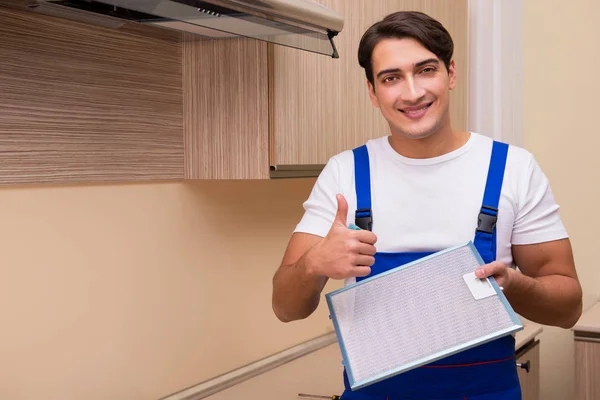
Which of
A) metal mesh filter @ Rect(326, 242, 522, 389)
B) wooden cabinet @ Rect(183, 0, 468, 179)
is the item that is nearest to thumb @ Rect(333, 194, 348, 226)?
metal mesh filter @ Rect(326, 242, 522, 389)

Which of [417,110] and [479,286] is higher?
[417,110]

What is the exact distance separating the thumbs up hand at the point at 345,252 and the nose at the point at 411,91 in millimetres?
267

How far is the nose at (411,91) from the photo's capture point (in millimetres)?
1355

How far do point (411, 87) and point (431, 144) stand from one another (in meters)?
0.12

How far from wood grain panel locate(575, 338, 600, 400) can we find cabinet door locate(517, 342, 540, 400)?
0.49 feet

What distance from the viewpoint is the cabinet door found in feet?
7.93

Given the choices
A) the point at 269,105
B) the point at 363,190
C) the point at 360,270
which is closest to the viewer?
the point at 360,270

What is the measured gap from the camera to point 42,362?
1.53m

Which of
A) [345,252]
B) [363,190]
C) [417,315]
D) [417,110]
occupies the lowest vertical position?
[417,315]

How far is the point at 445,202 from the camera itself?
1391 millimetres

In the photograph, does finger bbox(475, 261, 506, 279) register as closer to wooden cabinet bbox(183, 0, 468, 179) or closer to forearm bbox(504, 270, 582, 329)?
forearm bbox(504, 270, 582, 329)

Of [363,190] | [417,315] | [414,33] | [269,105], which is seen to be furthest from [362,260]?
[269,105]

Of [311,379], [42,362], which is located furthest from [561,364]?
[42,362]

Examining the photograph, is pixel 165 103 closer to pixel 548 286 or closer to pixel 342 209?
pixel 342 209
